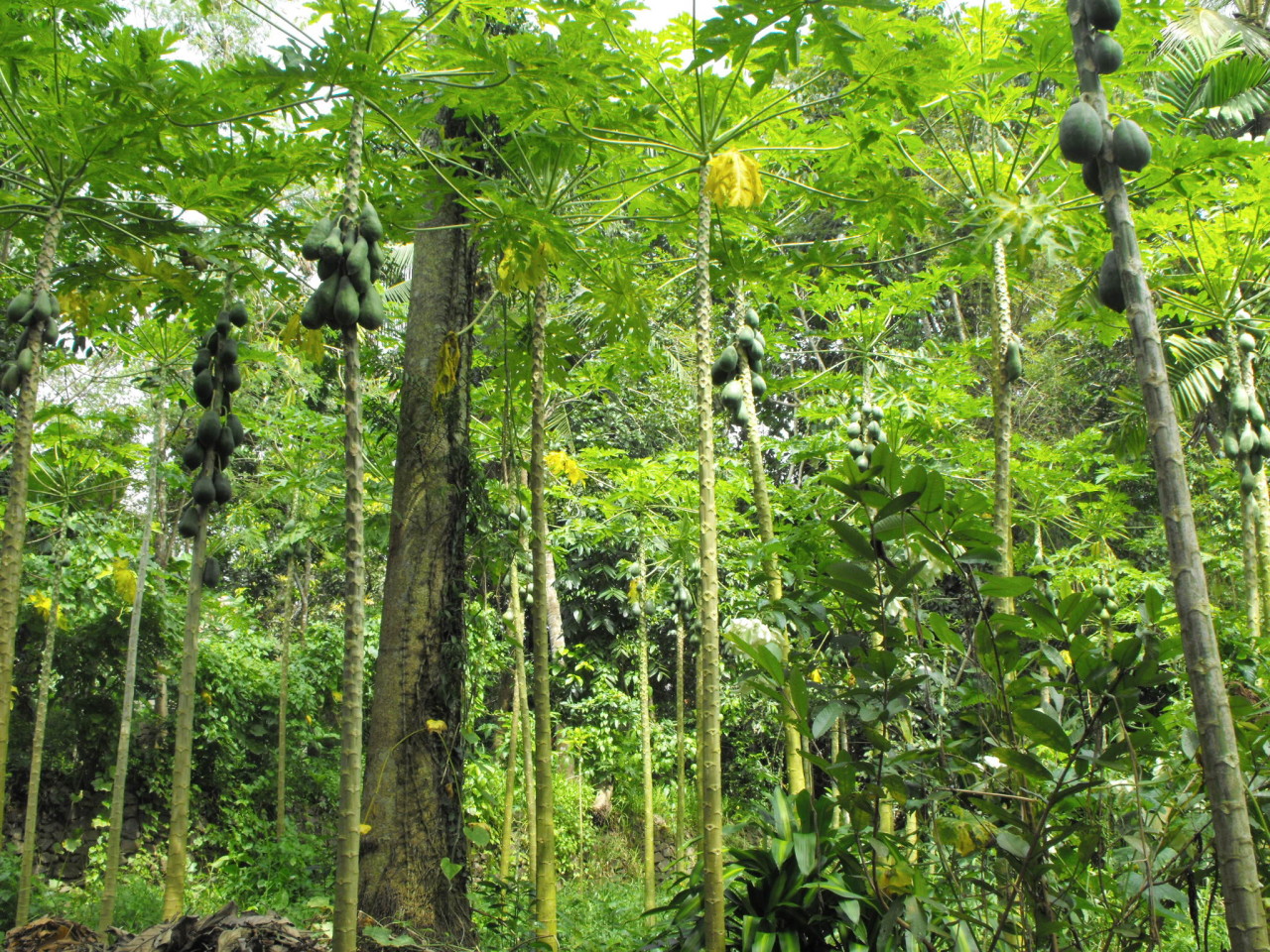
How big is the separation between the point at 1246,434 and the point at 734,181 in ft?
17.8

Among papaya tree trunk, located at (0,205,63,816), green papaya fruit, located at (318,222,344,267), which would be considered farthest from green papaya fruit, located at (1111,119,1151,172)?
papaya tree trunk, located at (0,205,63,816)

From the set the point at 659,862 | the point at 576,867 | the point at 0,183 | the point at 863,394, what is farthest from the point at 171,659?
the point at 863,394

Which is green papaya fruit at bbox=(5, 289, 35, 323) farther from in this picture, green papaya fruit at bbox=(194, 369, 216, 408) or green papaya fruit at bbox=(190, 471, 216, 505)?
green papaya fruit at bbox=(190, 471, 216, 505)

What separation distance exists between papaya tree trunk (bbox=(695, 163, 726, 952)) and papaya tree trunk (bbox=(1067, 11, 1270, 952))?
5.15ft

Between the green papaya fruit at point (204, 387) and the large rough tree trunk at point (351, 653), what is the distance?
4.74ft

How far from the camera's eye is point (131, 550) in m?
8.14

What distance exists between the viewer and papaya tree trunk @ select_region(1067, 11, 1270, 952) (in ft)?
6.18

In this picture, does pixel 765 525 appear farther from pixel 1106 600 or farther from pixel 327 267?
pixel 1106 600

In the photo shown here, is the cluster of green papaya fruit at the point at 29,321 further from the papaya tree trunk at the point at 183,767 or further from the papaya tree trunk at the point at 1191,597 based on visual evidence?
the papaya tree trunk at the point at 1191,597

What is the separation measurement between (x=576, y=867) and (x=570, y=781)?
186 cm

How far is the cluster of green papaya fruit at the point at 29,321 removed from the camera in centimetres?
396

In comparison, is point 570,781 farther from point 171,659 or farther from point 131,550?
point 131,550

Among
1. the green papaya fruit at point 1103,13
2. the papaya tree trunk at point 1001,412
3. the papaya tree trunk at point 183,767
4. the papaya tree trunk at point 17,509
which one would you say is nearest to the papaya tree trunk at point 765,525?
the papaya tree trunk at point 1001,412

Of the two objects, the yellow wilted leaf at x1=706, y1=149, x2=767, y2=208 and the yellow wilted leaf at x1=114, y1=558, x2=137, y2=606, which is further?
the yellow wilted leaf at x1=114, y1=558, x2=137, y2=606
